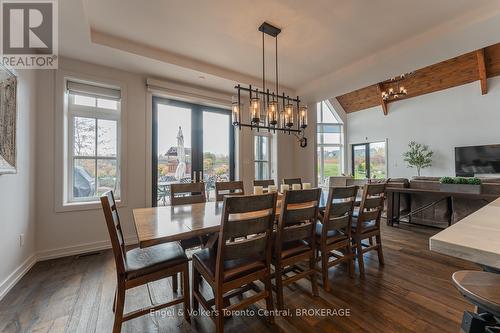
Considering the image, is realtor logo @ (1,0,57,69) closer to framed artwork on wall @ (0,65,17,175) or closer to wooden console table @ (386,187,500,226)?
framed artwork on wall @ (0,65,17,175)

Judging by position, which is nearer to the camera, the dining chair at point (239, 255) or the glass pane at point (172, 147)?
the dining chair at point (239, 255)

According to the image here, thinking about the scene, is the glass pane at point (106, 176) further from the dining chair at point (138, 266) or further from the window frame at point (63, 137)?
the dining chair at point (138, 266)

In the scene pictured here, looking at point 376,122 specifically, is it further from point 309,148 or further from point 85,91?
point 85,91

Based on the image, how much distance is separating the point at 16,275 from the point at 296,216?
291 cm

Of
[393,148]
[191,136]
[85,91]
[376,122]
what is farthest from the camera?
[376,122]

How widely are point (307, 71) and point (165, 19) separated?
7.77 ft

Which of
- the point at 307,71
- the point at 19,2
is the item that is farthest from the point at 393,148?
the point at 19,2

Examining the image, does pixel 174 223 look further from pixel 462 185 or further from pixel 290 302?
pixel 462 185

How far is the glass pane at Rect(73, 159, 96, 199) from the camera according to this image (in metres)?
3.06

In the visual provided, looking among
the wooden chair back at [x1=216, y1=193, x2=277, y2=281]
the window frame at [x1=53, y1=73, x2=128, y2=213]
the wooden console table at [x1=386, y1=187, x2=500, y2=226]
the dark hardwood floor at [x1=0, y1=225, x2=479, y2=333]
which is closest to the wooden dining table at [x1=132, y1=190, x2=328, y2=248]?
the wooden chair back at [x1=216, y1=193, x2=277, y2=281]

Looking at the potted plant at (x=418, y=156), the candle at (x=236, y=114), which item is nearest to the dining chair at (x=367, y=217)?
the candle at (x=236, y=114)

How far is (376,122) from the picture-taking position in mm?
8797

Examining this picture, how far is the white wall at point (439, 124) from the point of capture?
20.8ft

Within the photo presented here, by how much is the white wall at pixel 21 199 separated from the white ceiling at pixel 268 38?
817 mm
